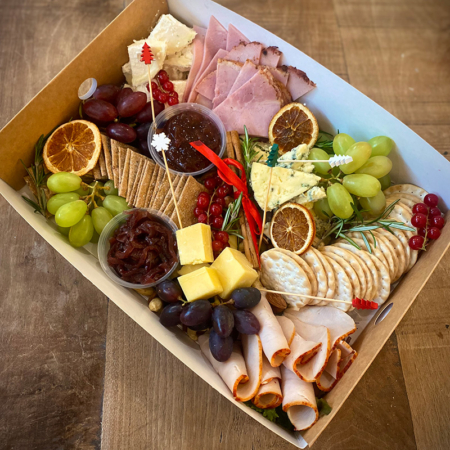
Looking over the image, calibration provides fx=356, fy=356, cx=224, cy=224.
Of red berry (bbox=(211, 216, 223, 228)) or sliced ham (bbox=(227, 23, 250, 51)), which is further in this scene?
sliced ham (bbox=(227, 23, 250, 51))

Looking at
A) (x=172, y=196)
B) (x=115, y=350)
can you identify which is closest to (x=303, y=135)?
(x=172, y=196)

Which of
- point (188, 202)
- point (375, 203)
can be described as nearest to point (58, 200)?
point (188, 202)

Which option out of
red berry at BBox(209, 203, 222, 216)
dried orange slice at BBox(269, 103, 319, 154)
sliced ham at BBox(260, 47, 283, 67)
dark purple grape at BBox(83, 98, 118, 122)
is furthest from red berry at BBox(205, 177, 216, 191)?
sliced ham at BBox(260, 47, 283, 67)

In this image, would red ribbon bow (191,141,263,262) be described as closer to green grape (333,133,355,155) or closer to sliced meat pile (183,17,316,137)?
sliced meat pile (183,17,316,137)

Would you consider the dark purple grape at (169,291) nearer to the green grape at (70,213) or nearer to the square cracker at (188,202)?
the square cracker at (188,202)

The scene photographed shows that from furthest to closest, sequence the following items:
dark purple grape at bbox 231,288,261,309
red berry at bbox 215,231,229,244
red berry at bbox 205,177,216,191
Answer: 1. red berry at bbox 205,177,216,191
2. red berry at bbox 215,231,229,244
3. dark purple grape at bbox 231,288,261,309

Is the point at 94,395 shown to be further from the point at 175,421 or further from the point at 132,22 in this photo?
the point at 132,22
